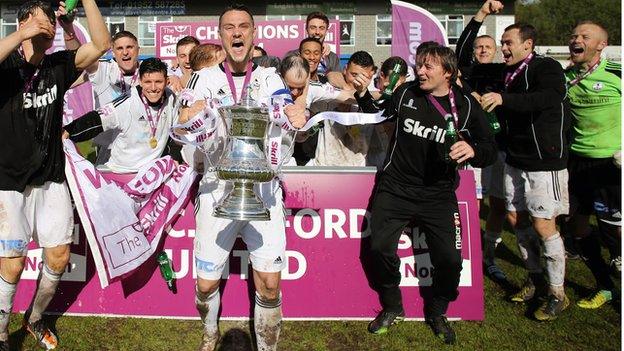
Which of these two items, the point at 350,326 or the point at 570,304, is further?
the point at 570,304

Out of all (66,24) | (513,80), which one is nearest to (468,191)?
(513,80)

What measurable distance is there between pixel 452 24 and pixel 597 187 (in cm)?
3115

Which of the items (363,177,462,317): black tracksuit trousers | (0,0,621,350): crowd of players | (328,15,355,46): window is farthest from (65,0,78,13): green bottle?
(328,15,355,46): window

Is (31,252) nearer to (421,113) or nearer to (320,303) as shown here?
(320,303)

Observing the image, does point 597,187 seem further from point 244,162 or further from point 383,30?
point 383,30

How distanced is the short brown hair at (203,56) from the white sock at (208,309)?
2008mm

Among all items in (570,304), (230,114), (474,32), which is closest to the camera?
(230,114)

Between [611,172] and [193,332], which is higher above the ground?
[611,172]

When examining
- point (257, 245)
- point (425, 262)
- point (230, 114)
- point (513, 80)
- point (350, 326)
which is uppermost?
point (513, 80)

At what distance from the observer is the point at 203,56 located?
474 centimetres

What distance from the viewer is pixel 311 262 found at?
4.46 meters

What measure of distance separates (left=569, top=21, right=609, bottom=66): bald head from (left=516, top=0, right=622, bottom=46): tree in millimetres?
48797

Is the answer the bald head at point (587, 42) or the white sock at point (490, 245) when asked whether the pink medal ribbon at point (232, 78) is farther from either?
the white sock at point (490, 245)

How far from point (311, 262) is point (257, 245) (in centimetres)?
105
